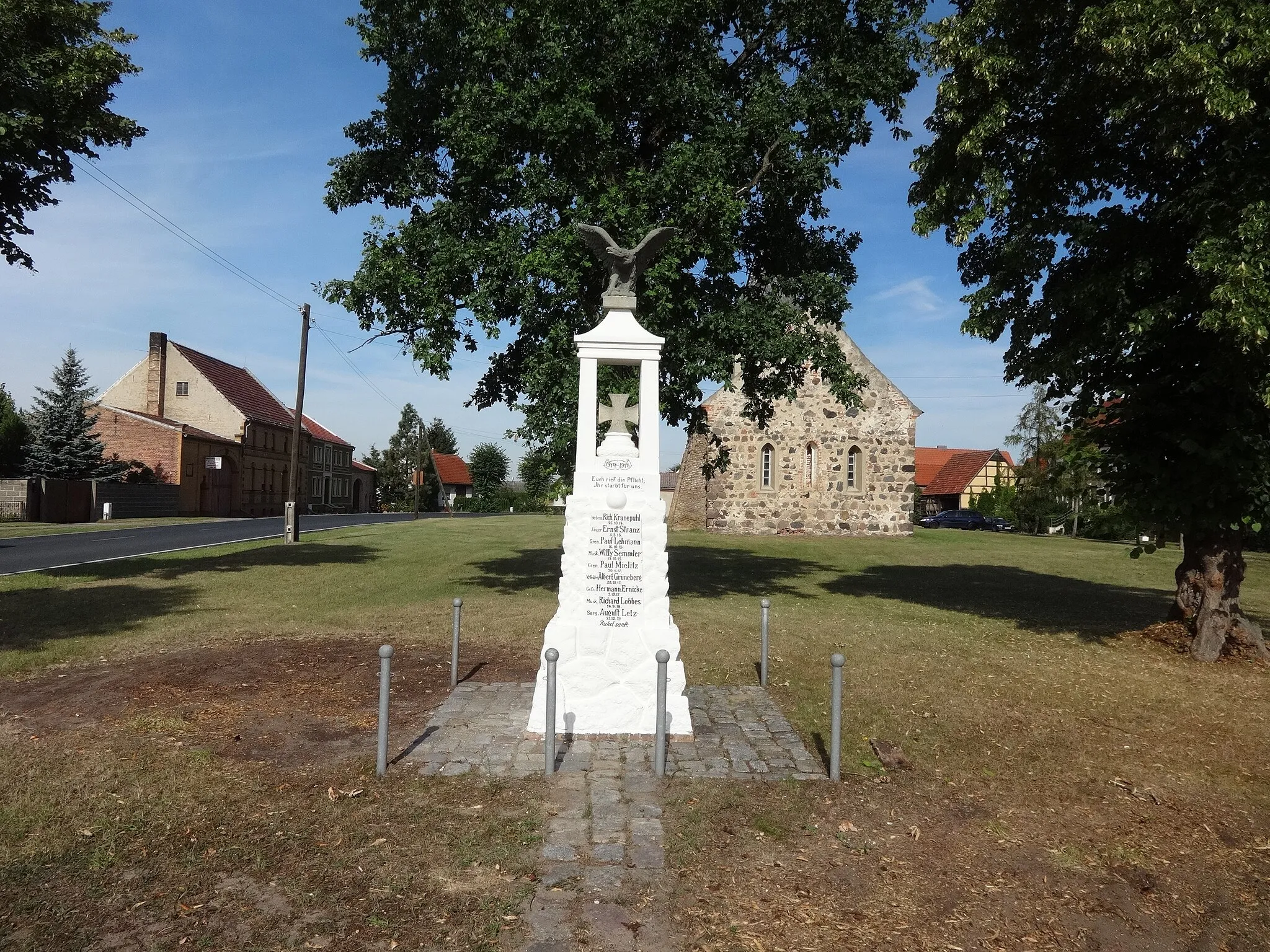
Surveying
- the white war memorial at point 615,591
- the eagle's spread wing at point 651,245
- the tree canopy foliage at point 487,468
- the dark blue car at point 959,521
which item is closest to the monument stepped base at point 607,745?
the white war memorial at point 615,591

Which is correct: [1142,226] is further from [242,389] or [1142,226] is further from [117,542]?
[242,389]

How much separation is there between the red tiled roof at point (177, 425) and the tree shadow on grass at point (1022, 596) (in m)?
38.5

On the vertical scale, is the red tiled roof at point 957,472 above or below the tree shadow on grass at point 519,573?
above

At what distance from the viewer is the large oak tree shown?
873cm

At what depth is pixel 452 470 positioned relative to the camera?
98875 millimetres

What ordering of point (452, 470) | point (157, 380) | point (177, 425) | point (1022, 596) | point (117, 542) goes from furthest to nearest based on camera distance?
point (452, 470) < point (157, 380) < point (177, 425) < point (117, 542) < point (1022, 596)

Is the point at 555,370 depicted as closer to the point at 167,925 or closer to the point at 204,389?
the point at 167,925

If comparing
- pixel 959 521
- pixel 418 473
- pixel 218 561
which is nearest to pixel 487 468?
pixel 418 473

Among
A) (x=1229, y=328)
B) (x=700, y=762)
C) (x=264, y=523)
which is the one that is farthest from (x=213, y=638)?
(x=264, y=523)

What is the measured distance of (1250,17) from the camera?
8547 millimetres

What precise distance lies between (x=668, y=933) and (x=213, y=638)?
8.87 m

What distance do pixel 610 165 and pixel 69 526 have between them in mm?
29495

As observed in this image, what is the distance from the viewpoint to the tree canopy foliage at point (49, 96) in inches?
527

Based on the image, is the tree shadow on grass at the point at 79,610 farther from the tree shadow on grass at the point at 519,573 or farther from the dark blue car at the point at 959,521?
the dark blue car at the point at 959,521
